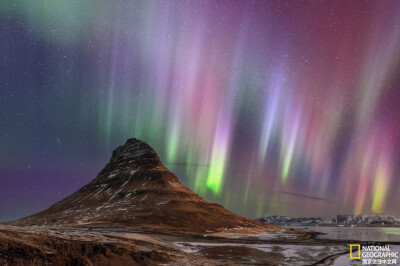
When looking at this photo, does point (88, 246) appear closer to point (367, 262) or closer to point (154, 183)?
point (367, 262)

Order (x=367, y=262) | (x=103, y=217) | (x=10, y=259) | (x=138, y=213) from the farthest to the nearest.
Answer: (x=138, y=213) < (x=103, y=217) < (x=367, y=262) < (x=10, y=259)

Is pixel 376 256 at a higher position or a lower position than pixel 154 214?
higher

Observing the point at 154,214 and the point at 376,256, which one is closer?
the point at 376,256

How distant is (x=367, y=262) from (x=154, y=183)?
6667 inches

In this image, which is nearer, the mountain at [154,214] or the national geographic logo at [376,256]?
the national geographic logo at [376,256]

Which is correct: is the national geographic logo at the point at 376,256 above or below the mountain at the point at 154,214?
above

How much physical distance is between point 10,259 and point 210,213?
477 feet

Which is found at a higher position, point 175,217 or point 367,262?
point 367,262

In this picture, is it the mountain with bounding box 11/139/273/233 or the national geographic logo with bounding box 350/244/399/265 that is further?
the mountain with bounding box 11/139/273/233

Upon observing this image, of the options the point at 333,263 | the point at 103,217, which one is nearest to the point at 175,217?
the point at 103,217

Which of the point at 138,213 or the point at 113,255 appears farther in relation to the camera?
the point at 138,213

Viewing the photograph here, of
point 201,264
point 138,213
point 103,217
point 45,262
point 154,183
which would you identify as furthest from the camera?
point 154,183

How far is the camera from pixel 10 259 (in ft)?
70.4

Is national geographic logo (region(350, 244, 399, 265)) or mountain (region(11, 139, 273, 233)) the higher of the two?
national geographic logo (region(350, 244, 399, 265))
